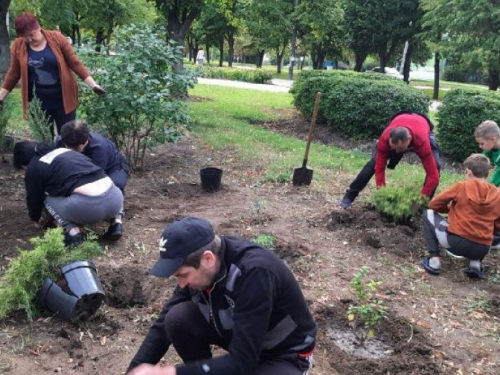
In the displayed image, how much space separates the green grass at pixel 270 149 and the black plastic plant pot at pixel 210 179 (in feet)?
3.09

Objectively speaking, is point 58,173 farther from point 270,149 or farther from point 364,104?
point 364,104

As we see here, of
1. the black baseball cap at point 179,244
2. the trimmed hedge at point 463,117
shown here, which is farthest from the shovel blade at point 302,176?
the black baseball cap at point 179,244

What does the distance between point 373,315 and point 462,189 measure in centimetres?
166

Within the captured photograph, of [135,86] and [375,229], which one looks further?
[135,86]

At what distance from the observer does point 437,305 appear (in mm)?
4105

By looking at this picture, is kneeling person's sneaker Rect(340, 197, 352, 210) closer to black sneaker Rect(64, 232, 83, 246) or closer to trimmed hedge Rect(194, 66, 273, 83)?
black sneaker Rect(64, 232, 83, 246)

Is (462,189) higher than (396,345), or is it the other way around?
(462,189)

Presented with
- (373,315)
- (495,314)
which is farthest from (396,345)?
(495,314)

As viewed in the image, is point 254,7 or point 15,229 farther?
point 254,7

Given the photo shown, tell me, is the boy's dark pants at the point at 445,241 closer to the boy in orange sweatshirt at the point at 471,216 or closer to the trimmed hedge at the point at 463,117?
the boy in orange sweatshirt at the point at 471,216

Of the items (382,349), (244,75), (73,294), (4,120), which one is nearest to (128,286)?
(73,294)

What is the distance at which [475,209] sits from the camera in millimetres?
4430

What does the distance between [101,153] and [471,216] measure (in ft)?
11.3

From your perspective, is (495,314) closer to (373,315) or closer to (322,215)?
(373,315)
